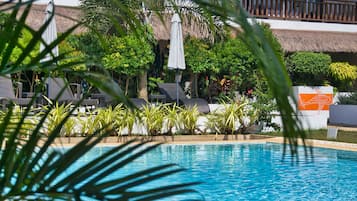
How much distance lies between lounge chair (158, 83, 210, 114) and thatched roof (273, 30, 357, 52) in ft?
18.8

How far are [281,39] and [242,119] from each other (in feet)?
27.8

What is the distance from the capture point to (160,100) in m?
18.2

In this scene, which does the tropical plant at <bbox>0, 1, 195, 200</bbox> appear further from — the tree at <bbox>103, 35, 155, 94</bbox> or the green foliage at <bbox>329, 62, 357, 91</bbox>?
the green foliage at <bbox>329, 62, 357, 91</bbox>

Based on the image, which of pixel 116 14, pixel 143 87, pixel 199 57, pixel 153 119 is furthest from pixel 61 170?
pixel 199 57

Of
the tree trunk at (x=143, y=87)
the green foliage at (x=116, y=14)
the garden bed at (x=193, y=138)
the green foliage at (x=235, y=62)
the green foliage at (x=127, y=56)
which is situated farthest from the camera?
the green foliage at (x=235, y=62)

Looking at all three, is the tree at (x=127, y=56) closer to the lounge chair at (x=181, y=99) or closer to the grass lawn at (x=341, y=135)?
the lounge chair at (x=181, y=99)

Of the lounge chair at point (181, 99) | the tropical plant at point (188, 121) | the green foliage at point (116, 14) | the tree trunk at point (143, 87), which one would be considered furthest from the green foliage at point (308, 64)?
the green foliage at point (116, 14)

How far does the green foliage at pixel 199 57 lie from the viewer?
1880 cm

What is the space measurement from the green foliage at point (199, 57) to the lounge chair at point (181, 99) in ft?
3.06

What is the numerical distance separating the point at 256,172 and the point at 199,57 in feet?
28.1

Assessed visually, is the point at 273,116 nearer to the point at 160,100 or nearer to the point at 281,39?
the point at 160,100

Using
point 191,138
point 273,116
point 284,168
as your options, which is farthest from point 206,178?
point 273,116

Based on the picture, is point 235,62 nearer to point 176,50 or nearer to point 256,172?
point 176,50

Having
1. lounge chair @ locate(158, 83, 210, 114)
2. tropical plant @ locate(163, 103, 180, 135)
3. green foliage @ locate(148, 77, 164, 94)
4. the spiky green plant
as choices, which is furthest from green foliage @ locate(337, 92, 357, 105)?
the spiky green plant
